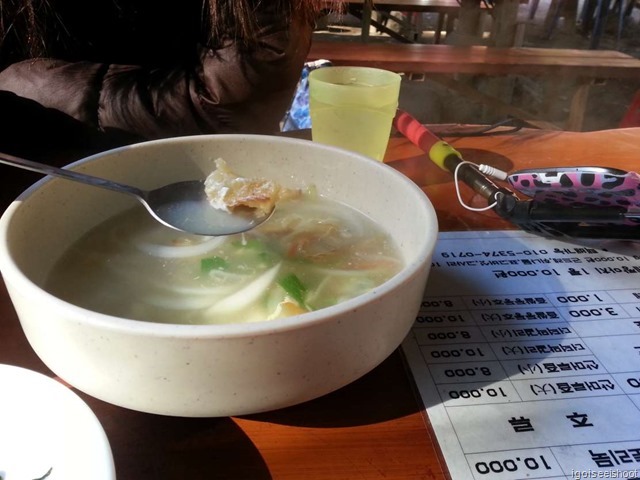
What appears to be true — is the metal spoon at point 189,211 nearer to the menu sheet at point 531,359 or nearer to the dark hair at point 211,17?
the menu sheet at point 531,359

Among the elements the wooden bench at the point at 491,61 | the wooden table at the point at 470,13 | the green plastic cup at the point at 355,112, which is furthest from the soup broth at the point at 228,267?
the wooden table at the point at 470,13

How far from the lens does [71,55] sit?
1.25 m

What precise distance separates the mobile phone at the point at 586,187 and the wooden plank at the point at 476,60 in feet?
6.19

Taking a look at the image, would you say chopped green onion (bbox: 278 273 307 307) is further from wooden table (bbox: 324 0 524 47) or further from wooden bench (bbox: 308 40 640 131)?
wooden table (bbox: 324 0 524 47)

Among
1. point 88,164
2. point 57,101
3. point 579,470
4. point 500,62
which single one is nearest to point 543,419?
point 579,470

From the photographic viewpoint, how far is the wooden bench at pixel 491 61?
273 centimetres

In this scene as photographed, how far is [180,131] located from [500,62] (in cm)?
224

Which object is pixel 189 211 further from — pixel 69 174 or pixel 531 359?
pixel 531 359

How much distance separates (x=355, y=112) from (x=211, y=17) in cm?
41

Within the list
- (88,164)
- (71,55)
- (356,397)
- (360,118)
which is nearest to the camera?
(356,397)

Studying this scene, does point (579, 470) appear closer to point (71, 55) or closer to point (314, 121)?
point (314, 121)

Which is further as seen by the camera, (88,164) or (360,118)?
(360,118)

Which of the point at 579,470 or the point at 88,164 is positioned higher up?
the point at 88,164

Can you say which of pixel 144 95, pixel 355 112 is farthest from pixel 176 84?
pixel 355 112
